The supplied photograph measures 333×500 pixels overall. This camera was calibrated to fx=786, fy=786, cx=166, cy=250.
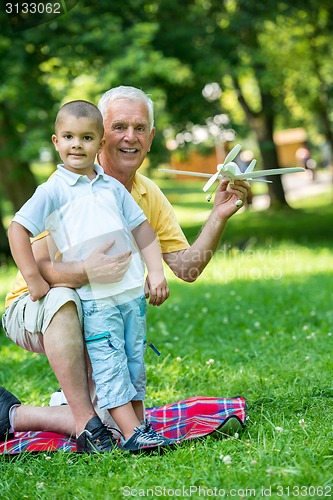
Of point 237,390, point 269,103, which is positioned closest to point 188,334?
point 237,390

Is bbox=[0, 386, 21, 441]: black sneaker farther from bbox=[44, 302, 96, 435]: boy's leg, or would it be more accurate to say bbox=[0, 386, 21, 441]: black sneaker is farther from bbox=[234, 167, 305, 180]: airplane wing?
bbox=[234, 167, 305, 180]: airplane wing

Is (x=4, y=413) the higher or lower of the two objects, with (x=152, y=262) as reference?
lower

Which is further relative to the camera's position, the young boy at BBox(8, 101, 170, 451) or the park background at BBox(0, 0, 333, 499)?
the young boy at BBox(8, 101, 170, 451)

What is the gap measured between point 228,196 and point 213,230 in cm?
17

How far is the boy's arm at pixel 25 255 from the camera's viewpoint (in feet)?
10.7

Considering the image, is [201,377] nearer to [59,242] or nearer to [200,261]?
[200,261]

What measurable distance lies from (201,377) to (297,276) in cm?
441

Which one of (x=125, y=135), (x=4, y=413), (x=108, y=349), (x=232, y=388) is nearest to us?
(x=108, y=349)

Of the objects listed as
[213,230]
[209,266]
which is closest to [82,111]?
[213,230]

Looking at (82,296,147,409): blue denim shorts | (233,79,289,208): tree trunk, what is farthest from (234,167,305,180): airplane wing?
(233,79,289,208): tree trunk

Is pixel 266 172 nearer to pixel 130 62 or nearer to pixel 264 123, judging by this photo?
pixel 130 62

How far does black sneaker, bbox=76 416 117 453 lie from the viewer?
324 cm

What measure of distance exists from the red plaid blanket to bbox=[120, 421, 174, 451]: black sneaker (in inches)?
4.6

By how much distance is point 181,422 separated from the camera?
366 cm
